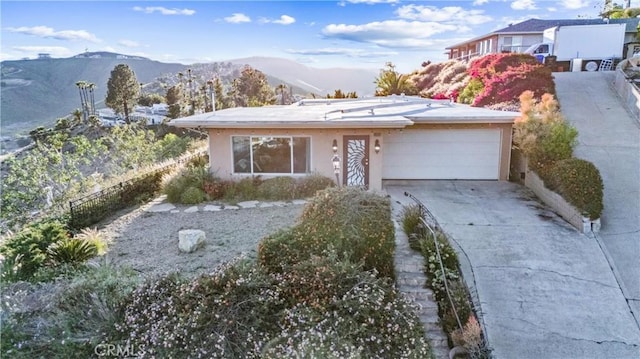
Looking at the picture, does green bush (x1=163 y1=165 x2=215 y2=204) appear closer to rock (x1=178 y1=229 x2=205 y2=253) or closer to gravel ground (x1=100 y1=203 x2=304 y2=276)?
gravel ground (x1=100 y1=203 x2=304 y2=276)

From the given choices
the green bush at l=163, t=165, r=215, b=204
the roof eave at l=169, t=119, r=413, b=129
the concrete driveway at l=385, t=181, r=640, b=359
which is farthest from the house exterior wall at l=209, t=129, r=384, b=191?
the concrete driveway at l=385, t=181, r=640, b=359

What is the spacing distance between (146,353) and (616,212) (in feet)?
37.0

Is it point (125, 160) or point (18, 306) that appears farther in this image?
point (125, 160)

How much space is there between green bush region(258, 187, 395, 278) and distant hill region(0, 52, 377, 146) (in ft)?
59.4

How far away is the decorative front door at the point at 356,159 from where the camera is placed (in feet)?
43.8

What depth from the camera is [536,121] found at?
12195 millimetres

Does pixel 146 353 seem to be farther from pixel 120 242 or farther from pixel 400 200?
pixel 400 200

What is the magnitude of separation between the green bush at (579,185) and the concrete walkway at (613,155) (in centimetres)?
56

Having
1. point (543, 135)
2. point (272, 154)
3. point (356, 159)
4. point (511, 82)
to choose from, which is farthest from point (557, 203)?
point (511, 82)

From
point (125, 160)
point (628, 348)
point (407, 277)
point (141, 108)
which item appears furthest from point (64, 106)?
point (628, 348)

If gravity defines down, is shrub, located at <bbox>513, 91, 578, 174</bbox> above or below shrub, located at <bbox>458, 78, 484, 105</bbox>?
below

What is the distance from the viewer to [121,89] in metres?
44.3

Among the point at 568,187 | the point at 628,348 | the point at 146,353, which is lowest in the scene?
the point at 628,348

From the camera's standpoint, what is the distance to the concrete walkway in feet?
28.0
